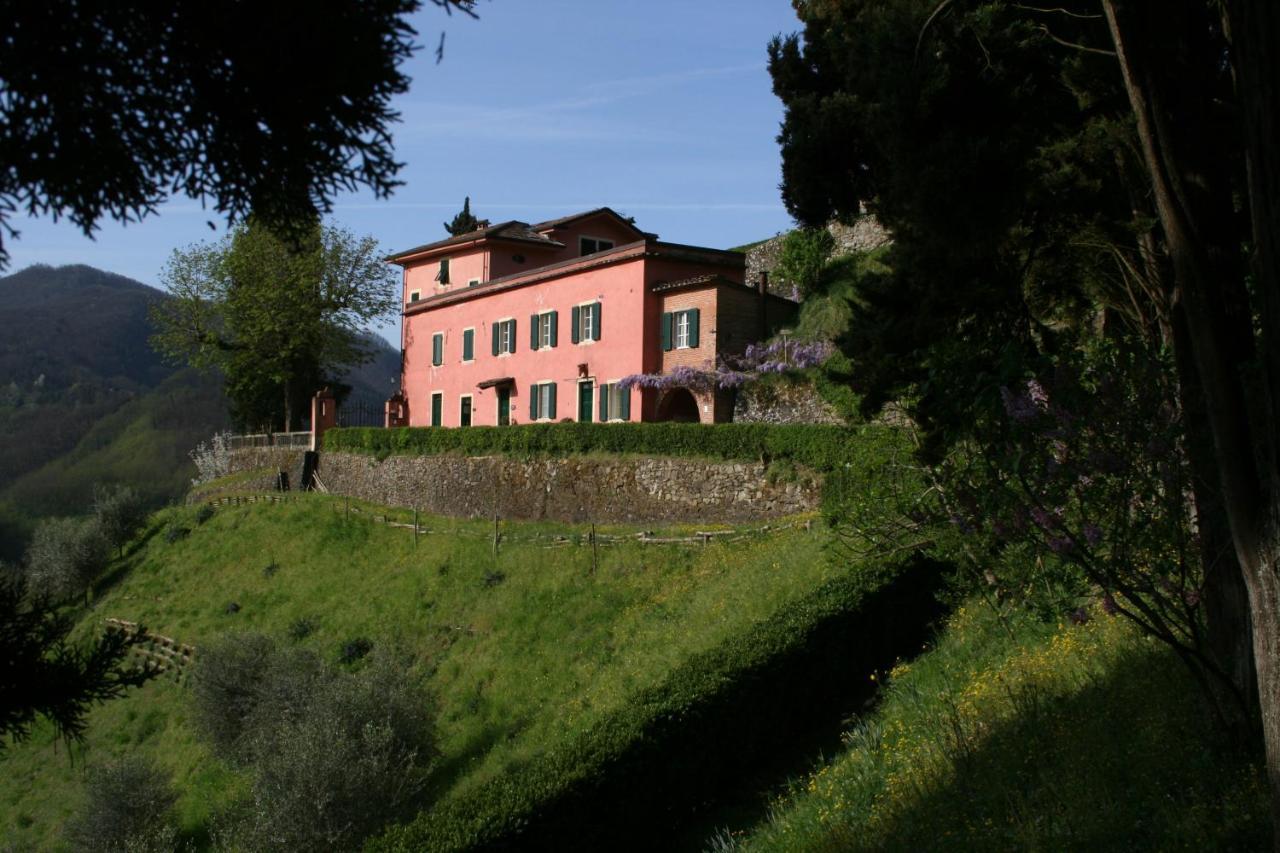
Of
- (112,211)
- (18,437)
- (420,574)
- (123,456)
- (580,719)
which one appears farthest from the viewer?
(18,437)

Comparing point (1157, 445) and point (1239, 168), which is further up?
point (1239, 168)

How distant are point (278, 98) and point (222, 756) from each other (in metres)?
20.1

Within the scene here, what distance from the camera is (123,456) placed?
124 m

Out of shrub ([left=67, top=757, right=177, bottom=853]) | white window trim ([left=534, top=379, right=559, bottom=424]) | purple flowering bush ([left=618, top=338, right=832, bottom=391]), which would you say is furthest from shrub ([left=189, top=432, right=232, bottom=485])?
shrub ([left=67, top=757, right=177, bottom=853])

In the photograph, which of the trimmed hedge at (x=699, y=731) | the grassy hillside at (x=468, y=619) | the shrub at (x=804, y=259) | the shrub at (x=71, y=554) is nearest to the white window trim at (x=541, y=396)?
the grassy hillside at (x=468, y=619)

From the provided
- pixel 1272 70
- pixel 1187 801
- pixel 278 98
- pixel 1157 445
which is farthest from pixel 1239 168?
pixel 278 98

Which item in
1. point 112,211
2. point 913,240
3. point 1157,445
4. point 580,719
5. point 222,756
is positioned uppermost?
point 913,240

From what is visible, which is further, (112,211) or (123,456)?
(123,456)

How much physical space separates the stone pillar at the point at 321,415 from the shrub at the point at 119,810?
23.9 m

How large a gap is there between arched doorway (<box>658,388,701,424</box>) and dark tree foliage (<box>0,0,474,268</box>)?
27.6m

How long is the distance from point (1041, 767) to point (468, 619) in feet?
58.6

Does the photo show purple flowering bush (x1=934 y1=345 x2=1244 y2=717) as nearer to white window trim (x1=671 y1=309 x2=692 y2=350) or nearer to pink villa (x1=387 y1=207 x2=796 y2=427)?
pink villa (x1=387 y1=207 x2=796 y2=427)

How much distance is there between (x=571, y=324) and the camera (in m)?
35.4

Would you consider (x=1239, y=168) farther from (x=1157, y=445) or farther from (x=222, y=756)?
(x=222, y=756)
